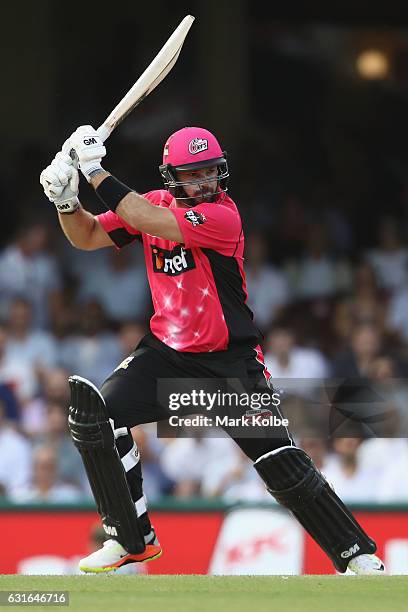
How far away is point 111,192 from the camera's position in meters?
5.45

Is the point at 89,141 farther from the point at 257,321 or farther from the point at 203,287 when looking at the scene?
the point at 257,321

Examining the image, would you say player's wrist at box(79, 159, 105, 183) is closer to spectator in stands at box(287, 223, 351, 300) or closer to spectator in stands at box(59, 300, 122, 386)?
spectator in stands at box(59, 300, 122, 386)

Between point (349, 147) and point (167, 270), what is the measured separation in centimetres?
637

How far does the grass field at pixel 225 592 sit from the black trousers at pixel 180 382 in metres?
0.60

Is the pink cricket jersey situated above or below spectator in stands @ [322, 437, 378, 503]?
above

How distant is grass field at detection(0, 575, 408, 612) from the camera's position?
4.49 meters

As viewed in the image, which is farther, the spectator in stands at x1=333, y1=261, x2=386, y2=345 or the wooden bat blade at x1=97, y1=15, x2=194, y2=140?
the spectator in stands at x1=333, y1=261, x2=386, y2=345

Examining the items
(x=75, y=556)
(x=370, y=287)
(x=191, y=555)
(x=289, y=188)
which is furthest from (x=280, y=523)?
(x=289, y=188)

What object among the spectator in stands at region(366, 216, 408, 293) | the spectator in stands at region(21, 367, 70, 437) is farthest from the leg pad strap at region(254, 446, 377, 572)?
the spectator in stands at region(366, 216, 408, 293)

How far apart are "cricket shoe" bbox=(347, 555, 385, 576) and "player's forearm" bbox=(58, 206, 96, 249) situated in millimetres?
1790

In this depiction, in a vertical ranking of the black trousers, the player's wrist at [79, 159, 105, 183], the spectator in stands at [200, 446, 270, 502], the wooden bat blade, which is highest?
the wooden bat blade

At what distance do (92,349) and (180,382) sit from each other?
4425mm

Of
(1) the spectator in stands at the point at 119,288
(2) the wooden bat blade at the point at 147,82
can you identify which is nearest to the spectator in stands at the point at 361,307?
(1) the spectator in stands at the point at 119,288

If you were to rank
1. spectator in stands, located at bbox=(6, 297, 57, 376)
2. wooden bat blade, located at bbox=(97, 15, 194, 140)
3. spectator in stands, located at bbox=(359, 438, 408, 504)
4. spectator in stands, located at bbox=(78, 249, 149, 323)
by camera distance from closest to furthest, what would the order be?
wooden bat blade, located at bbox=(97, 15, 194, 140) < spectator in stands, located at bbox=(359, 438, 408, 504) < spectator in stands, located at bbox=(6, 297, 57, 376) < spectator in stands, located at bbox=(78, 249, 149, 323)
